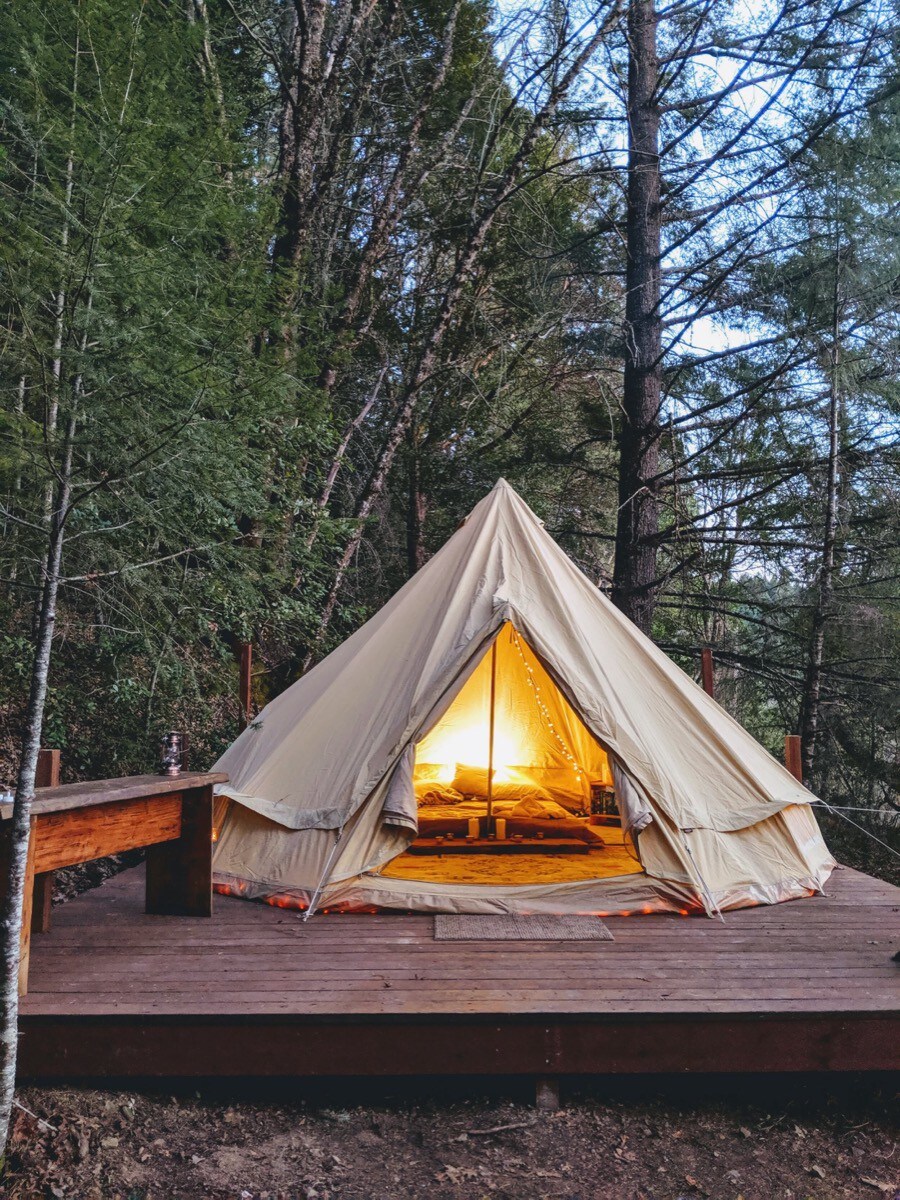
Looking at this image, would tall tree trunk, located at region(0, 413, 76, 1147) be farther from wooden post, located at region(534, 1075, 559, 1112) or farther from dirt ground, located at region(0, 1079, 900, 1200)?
wooden post, located at region(534, 1075, 559, 1112)

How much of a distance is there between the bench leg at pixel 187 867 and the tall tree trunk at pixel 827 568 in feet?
15.0

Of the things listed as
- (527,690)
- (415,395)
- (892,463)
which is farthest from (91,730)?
(892,463)

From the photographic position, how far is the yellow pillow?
6.34 meters

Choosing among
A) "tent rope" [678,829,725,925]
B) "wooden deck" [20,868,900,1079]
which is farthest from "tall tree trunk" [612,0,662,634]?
"wooden deck" [20,868,900,1079]

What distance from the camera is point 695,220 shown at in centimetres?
799

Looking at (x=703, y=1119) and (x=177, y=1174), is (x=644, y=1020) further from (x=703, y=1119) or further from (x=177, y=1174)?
(x=177, y=1174)

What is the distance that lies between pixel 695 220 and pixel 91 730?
7.21m

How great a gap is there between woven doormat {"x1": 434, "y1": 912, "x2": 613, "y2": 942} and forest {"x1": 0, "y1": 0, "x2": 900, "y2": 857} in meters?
2.33

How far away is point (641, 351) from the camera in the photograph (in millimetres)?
7387

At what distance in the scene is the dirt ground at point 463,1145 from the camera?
7.82 feet

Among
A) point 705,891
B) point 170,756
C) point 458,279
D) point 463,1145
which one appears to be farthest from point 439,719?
point 458,279

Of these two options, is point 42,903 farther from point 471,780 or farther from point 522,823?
point 471,780

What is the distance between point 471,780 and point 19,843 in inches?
167

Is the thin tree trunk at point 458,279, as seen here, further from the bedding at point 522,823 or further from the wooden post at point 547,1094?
the wooden post at point 547,1094
